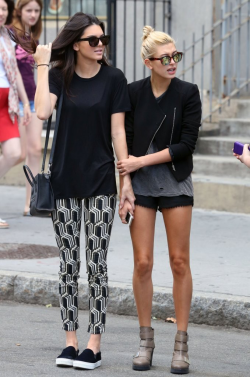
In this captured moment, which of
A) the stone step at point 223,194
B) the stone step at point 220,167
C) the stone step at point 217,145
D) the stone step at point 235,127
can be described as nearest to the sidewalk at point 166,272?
the stone step at point 223,194

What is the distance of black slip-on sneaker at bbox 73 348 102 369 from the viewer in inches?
182

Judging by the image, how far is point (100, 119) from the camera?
4.62 metres

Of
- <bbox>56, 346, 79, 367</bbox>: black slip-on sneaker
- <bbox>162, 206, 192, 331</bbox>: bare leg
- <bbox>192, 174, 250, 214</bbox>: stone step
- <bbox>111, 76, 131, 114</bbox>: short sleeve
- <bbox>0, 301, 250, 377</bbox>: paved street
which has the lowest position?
A: <bbox>192, 174, 250, 214</bbox>: stone step

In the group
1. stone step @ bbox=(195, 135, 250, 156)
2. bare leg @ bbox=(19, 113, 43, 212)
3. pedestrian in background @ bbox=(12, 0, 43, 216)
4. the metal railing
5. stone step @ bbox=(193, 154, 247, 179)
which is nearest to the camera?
pedestrian in background @ bbox=(12, 0, 43, 216)

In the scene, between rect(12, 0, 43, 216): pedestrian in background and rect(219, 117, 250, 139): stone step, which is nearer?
rect(12, 0, 43, 216): pedestrian in background

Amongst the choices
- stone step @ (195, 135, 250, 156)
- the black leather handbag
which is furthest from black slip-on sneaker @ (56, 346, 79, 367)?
stone step @ (195, 135, 250, 156)

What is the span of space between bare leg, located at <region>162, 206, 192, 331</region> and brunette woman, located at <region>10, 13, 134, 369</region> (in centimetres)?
25

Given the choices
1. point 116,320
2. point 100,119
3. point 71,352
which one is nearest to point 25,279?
point 116,320

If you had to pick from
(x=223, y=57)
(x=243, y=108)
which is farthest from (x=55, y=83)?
(x=223, y=57)

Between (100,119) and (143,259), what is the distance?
2.60 feet

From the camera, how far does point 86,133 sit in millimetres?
4637

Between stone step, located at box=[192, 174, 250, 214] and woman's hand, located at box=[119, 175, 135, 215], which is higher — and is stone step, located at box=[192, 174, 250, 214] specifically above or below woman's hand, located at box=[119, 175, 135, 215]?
below

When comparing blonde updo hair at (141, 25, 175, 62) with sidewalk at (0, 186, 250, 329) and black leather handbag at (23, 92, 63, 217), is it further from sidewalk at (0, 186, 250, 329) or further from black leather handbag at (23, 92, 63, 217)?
sidewalk at (0, 186, 250, 329)

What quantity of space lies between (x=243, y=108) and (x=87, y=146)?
587cm
